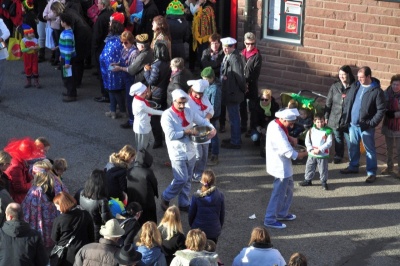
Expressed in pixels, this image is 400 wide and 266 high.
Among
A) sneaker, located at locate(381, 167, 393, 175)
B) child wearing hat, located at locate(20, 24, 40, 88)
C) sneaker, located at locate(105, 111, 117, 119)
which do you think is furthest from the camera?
child wearing hat, located at locate(20, 24, 40, 88)

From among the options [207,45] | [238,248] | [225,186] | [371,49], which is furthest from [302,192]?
[207,45]

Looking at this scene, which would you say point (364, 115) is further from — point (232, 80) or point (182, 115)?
point (182, 115)

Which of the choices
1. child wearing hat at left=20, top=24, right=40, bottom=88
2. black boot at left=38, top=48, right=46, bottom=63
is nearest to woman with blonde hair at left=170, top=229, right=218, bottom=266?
child wearing hat at left=20, top=24, right=40, bottom=88

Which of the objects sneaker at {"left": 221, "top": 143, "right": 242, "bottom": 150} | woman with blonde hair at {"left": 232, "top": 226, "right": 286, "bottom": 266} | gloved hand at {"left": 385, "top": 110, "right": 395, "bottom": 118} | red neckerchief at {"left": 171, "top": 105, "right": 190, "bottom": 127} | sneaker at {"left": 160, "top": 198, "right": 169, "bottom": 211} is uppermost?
red neckerchief at {"left": 171, "top": 105, "right": 190, "bottom": 127}

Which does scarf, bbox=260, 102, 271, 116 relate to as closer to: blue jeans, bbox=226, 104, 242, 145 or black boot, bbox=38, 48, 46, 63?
blue jeans, bbox=226, 104, 242, 145

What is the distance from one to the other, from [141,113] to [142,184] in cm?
226

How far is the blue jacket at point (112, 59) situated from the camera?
14266 millimetres

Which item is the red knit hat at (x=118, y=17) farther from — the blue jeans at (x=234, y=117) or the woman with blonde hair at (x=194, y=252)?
the woman with blonde hair at (x=194, y=252)

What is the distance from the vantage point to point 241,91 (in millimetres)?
13477

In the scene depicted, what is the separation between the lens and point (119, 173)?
1032cm

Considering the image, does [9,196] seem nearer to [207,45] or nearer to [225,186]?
[225,186]

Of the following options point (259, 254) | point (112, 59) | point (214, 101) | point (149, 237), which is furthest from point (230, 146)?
point (149, 237)

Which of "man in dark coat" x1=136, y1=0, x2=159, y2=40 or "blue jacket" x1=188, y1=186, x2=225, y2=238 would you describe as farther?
"man in dark coat" x1=136, y1=0, x2=159, y2=40

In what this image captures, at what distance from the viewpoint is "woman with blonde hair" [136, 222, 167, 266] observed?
8.55 metres
